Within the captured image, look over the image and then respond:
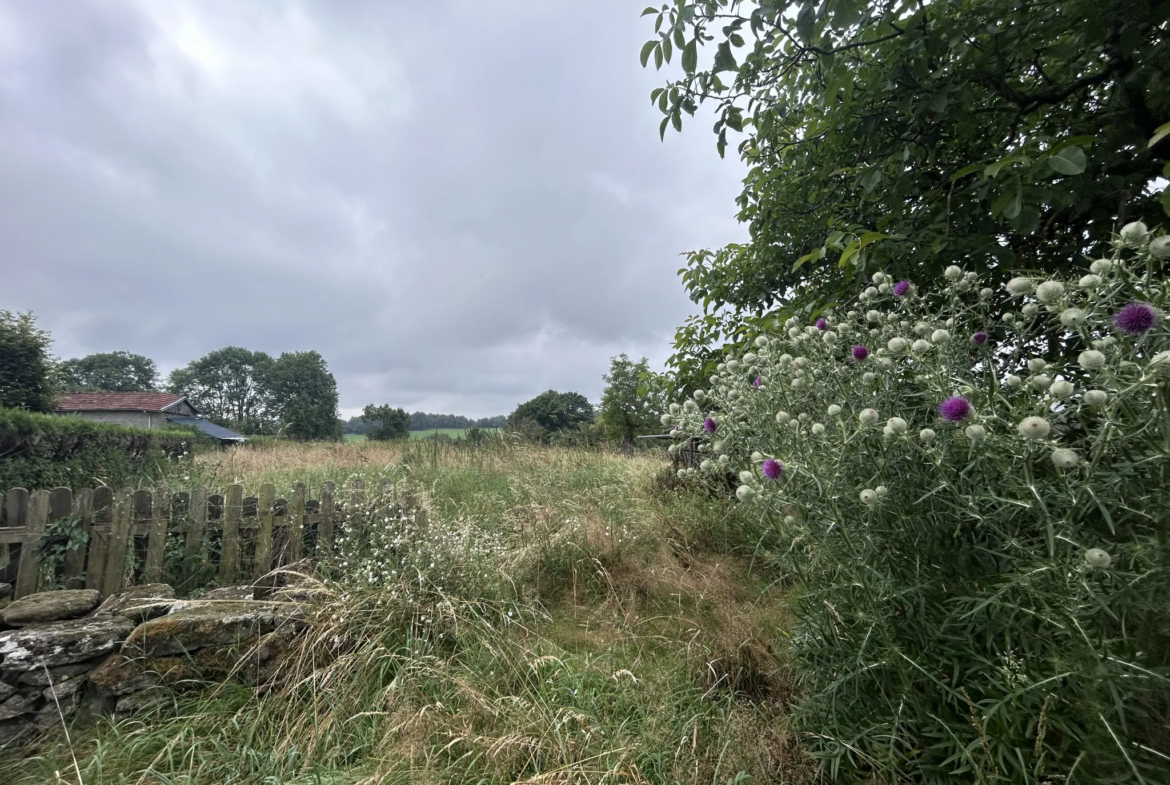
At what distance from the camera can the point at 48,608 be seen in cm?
247

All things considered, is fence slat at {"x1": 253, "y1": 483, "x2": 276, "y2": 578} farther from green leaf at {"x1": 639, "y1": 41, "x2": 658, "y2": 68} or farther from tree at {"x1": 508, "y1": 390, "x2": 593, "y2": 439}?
tree at {"x1": 508, "y1": 390, "x2": 593, "y2": 439}

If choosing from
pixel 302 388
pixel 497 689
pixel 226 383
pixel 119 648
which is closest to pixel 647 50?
pixel 497 689

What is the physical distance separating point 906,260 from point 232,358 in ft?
221

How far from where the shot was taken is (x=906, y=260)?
2.30 metres

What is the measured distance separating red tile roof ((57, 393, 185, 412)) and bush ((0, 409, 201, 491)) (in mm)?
31018

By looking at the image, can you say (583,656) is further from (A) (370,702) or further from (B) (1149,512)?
(B) (1149,512)

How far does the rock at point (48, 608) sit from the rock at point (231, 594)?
1.67ft

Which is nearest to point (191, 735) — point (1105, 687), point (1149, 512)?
point (1105, 687)

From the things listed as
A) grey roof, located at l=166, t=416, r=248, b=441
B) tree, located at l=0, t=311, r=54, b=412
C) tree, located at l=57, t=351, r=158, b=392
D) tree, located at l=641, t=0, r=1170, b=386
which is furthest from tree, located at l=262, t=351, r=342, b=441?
tree, located at l=641, t=0, r=1170, b=386

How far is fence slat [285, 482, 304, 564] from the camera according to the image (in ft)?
11.4

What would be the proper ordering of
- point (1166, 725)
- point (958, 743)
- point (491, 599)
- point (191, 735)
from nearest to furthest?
point (1166, 725)
point (958, 743)
point (191, 735)
point (491, 599)

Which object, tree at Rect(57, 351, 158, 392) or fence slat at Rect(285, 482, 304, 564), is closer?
fence slat at Rect(285, 482, 304, 564)

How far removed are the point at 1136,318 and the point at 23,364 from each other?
66.7ft

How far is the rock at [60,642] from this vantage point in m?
2.16
